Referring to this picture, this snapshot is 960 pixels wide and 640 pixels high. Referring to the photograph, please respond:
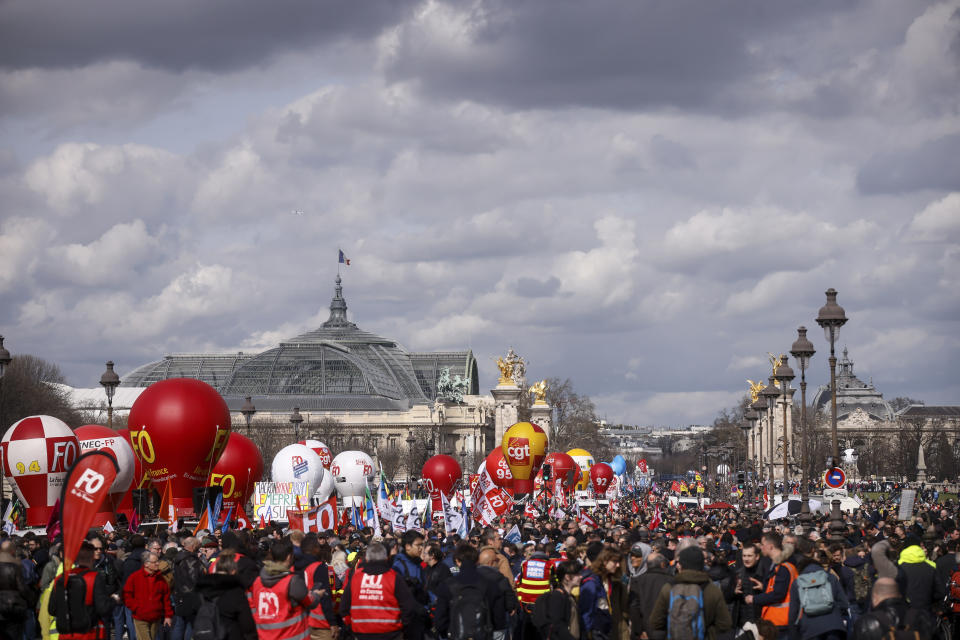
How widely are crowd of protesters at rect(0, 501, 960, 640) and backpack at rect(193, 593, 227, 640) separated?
13 millimetres

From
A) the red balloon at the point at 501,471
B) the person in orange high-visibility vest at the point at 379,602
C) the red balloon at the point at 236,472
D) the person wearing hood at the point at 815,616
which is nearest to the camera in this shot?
the person wearing hood at the point at 815,616

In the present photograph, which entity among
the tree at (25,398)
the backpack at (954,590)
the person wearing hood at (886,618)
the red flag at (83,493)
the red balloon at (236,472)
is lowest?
the backpack at (954,590)

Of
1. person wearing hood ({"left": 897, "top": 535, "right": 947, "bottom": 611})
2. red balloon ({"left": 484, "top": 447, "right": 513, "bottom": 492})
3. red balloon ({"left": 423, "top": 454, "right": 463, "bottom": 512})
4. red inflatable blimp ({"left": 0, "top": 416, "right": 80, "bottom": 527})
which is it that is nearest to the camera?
person wearing hood ({"left": 897, "top": 535, "right": 947, "bottom": 611})

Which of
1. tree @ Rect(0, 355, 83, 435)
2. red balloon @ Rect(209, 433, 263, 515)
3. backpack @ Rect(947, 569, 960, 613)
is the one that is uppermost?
tree @ Rect(0, 355, 83, 435)

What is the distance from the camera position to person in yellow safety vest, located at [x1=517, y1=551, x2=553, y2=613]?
1523 cm

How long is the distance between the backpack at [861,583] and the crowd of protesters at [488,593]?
0.06 feet

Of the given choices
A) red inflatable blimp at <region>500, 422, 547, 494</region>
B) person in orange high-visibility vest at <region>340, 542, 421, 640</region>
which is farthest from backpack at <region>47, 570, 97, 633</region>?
red inflatable blimp at <region>500, 422, 547, 494</region>

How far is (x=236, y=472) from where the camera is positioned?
37.0 metres

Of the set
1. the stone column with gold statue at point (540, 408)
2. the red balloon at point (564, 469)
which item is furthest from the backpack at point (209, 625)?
the stone column with gold statue at point (540, 408)

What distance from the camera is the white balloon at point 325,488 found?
141 feet

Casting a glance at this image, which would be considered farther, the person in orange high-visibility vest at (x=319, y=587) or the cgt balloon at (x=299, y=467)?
the cgt balloon at (x=299, y=467)

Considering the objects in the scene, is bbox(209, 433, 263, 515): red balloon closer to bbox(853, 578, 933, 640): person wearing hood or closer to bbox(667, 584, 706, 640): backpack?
bbox(667, 584, 706, 640): backpack

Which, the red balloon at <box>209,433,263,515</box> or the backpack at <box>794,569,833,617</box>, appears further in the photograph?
the red balloon at <box>209,433,263,515</box>

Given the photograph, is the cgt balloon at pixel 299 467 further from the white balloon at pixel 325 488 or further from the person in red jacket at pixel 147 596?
the person in red jacket at pixel 147 596
